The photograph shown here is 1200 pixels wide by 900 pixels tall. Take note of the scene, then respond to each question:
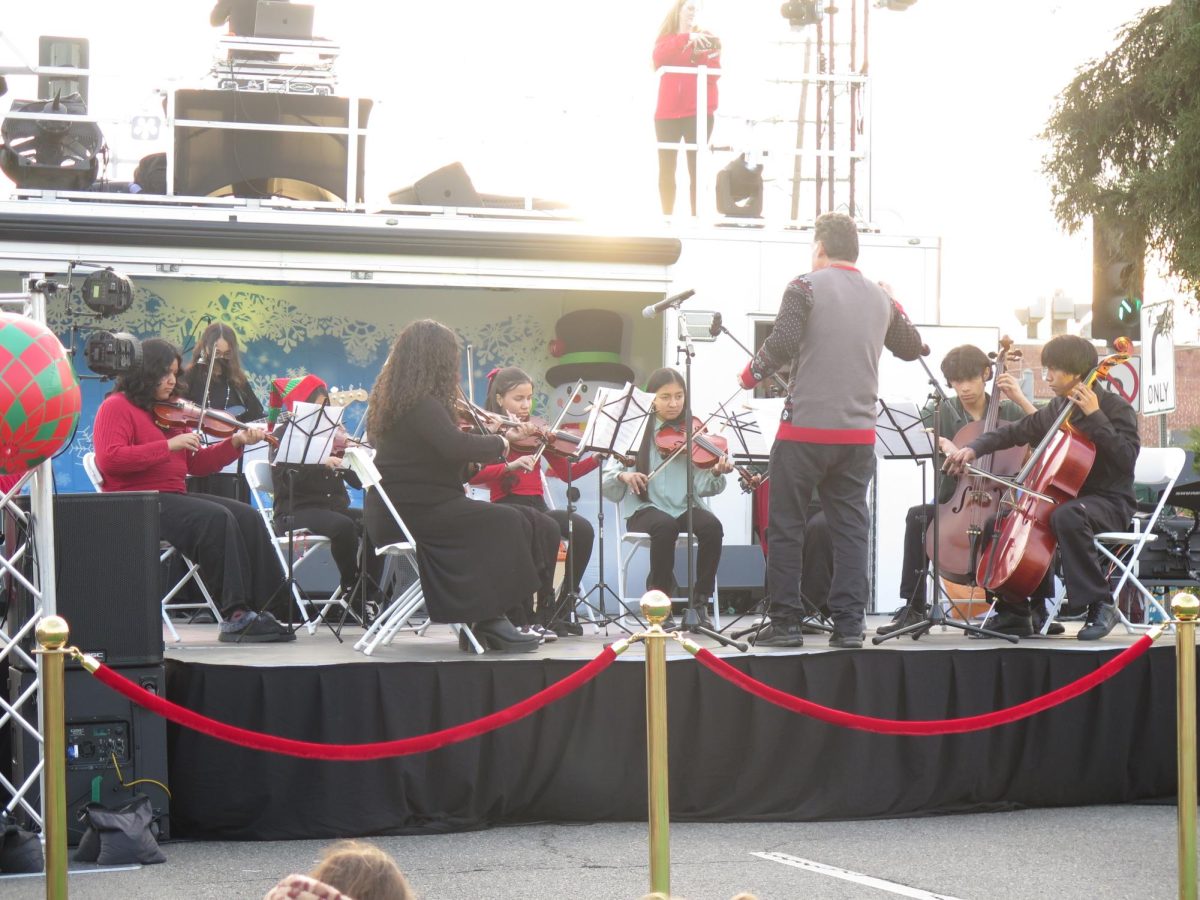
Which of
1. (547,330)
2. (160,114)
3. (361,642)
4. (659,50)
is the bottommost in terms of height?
(361,642)

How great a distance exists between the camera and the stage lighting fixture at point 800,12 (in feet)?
41.1

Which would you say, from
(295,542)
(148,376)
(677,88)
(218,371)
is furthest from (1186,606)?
(677,88)

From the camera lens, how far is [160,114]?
10031 mm

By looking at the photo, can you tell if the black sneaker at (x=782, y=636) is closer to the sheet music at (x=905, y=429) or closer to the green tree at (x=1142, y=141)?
the sheet music at (x=905, y=429)

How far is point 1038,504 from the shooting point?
657 centimetres

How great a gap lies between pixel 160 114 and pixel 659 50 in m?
3.57

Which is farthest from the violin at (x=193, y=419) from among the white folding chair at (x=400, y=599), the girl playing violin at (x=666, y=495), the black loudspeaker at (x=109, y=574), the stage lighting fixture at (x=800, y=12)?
the stage lighting fixture at (x=800, y=12)

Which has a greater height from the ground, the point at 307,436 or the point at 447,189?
the point at 447,189

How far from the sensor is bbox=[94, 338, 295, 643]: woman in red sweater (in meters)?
6.55

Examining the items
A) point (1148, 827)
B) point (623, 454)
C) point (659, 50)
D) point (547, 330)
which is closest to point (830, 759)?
point (1148, 827)

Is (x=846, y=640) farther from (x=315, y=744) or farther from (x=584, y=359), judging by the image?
(x=584, y=359)

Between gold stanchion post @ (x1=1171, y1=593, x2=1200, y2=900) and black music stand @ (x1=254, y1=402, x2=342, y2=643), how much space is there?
3865mm

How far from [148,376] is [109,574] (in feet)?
5.40

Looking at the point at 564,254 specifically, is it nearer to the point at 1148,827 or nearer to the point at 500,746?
the point at 500,746
